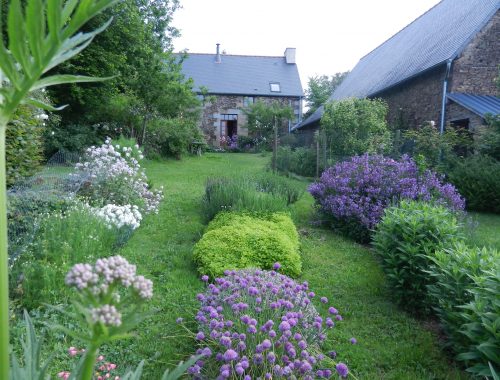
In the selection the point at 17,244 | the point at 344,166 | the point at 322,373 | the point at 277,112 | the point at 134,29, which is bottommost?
the point at 322,373

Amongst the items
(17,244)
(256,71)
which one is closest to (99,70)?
(17,244)

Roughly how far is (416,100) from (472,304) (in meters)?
15.0

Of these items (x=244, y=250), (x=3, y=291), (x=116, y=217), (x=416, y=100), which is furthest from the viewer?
(x=416, y=100)

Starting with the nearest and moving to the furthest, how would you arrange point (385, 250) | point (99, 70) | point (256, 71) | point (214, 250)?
point (385, 250)
point (214, 250)
point (99, 70)
point (256, 71)

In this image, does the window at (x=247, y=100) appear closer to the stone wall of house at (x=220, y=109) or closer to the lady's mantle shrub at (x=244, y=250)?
the stone wall of house at (x=220, y=109)

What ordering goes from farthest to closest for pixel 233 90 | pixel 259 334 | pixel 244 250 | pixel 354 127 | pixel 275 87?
pixel 275 87 → pixel 233 90 → pixel 354 127 → pixel 244 250 → pixel 259 334

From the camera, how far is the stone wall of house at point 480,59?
45.3 ft

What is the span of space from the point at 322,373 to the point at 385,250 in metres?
2.22

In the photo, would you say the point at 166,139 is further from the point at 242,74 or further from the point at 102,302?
the point at 102,302

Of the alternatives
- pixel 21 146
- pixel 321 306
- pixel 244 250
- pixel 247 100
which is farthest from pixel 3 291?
pixel 247 100

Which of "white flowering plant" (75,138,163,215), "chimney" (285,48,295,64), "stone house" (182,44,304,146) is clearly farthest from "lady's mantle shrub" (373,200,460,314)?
"chimney" (285,48,295,64)

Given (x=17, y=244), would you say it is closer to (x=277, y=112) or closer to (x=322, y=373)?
(x=322, y=373)

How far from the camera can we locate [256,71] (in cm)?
3300

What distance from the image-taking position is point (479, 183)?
977 cm
